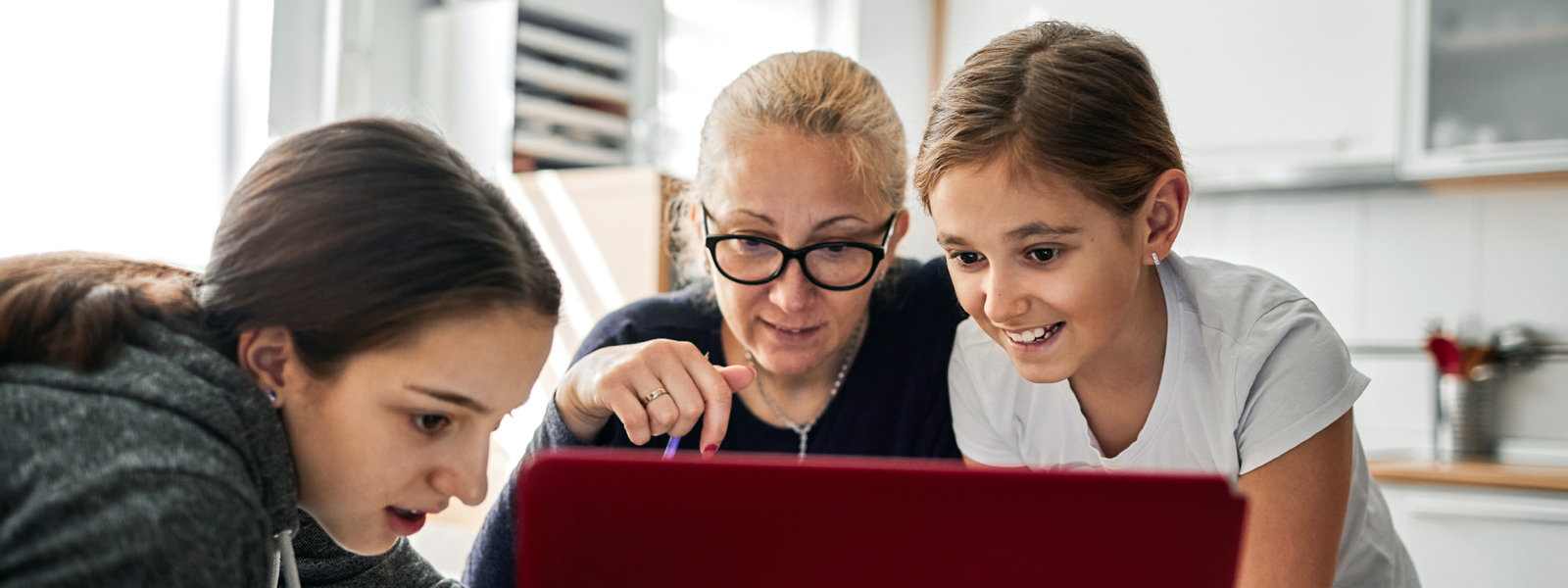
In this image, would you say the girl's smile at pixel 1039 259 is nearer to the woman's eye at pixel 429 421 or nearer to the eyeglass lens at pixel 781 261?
the eyeglass lens at pixel 781 261

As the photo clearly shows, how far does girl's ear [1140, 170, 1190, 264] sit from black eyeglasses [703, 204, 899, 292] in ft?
0.91

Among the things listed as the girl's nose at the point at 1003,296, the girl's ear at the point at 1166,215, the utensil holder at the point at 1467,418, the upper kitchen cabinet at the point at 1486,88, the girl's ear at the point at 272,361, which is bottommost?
the utensil holder at the point at 1467,418

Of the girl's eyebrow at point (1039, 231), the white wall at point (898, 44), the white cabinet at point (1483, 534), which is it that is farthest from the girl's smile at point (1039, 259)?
the white wall at point (898, 44)

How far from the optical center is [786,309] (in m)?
1.07

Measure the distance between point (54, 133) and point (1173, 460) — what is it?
1.82 m

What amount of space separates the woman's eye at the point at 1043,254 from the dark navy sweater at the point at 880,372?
1.08ft

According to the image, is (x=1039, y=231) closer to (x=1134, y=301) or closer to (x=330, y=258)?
(x=1134, y=301)

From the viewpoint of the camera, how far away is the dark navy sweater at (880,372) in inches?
45.9

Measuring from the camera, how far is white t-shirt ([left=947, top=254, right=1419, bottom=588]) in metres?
0.83

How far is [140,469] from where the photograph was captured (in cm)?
48

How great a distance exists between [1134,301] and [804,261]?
33 cm

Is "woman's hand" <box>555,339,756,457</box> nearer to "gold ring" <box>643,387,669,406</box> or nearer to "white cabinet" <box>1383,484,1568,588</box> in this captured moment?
"gold ring" <box>643,387,669,406</box>

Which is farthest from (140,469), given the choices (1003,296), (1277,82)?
(1277,82)

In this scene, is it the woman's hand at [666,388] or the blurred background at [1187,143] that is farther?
the blurred background at [1187,143]
